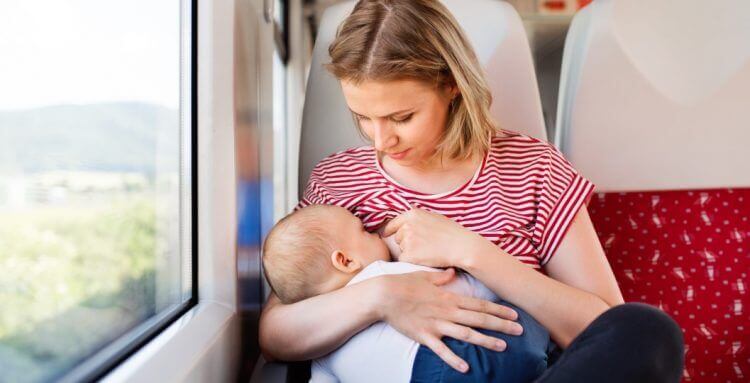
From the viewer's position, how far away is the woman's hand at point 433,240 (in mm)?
1031

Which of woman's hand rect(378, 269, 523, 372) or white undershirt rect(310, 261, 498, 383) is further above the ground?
woman's hand rect(378, 269, 523, 372)

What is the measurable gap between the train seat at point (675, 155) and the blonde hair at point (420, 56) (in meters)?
0.41

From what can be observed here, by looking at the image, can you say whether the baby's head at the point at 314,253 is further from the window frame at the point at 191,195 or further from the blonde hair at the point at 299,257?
the window frame at the point at 191,195

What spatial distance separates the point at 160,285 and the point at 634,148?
111 centimetres

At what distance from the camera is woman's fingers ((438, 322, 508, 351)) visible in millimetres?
869

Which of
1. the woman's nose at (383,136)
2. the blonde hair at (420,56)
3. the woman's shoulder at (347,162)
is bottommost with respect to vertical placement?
the woman's shoulder at (347,162)

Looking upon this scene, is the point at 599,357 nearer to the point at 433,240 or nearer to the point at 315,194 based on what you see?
the point at 433,240

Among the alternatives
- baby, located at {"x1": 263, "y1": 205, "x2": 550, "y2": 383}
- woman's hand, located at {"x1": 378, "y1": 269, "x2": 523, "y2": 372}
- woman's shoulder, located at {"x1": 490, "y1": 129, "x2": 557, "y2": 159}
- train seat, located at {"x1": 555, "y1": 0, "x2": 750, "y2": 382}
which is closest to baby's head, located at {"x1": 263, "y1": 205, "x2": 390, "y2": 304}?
baby, located at {"x1": 263, "y1": 205, "x2": 550, "y2": 383}

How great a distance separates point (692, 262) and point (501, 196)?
626mm

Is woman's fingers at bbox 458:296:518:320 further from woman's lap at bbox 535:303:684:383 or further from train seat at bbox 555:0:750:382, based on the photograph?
train seat at bbox 555:0:750:382

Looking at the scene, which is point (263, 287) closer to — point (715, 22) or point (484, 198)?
point (484, 198)

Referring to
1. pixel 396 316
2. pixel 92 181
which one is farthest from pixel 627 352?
pixel 92 181

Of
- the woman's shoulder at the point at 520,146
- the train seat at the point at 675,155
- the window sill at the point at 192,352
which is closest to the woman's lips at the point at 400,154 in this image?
the woman's shoulder at the point at 520,146

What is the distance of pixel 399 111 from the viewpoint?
1069mm
